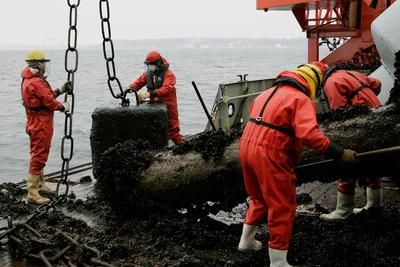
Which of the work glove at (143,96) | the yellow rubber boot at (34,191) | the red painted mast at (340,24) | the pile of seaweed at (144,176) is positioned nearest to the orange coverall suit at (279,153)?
the pile of seaweed at (144,176)

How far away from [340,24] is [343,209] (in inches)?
341

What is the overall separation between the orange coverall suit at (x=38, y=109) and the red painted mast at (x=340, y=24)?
686 centimetres

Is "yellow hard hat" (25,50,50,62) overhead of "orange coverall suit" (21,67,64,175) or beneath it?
overhead

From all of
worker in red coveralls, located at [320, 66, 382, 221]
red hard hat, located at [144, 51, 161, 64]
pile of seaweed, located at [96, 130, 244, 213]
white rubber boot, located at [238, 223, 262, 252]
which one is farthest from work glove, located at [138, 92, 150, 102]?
white rubber boot, located at [238, 223, 262, 252]

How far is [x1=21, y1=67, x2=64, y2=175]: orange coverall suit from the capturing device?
657cm

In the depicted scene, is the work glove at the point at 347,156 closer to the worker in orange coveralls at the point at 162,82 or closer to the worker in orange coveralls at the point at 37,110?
the worker in orange coveralls at the point at 37,110

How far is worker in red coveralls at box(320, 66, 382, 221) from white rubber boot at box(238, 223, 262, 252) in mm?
1254

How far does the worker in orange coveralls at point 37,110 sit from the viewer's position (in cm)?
657

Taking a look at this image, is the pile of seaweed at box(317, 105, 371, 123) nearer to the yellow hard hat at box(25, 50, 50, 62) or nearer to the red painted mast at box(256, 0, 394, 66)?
the yellow hard hat at box(25, 50, 50, 62)

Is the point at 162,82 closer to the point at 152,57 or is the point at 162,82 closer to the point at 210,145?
the point at 152,57

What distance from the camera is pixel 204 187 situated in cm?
513

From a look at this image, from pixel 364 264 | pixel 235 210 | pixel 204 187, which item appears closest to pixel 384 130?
pixel 364 264

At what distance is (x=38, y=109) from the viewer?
6.61m

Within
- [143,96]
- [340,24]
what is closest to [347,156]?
[143,96]
